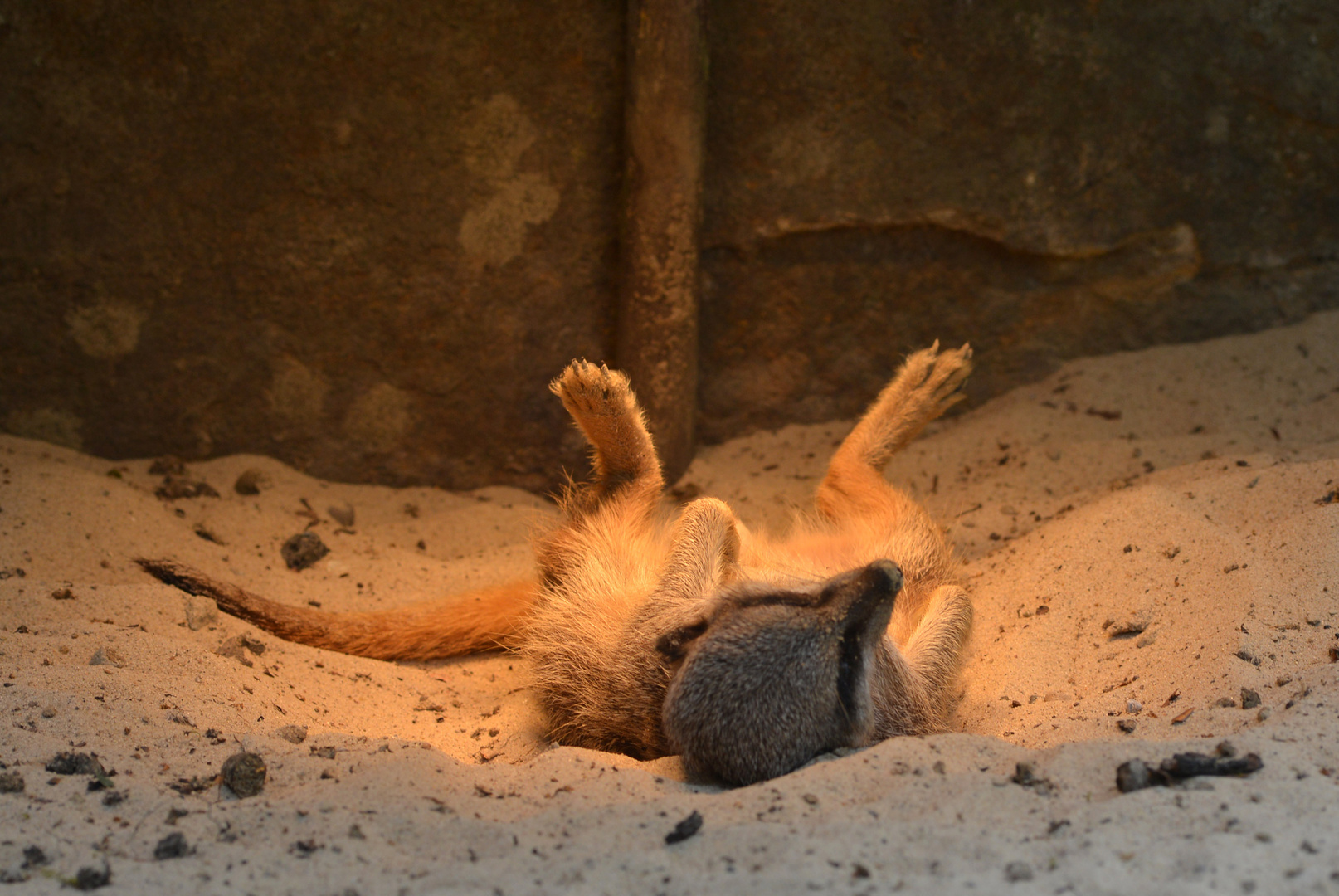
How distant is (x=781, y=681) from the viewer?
8.24 ft

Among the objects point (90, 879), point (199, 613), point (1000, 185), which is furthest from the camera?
point (1000, 185)

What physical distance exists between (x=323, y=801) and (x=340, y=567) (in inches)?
69.6

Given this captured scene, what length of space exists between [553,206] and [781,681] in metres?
2.30

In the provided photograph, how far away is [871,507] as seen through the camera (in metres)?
3.75

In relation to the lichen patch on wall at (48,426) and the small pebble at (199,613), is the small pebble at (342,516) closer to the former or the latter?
the small pebble at (199,613)

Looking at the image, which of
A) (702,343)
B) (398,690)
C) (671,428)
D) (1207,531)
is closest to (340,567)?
(398,690)

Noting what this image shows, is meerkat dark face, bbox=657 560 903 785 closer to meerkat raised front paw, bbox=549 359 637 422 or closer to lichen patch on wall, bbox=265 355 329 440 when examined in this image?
meerkat raised front paw, bbox=549 359 637 422

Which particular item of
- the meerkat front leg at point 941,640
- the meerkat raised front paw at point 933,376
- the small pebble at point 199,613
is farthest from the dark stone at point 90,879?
the meerkat raised front paw at point 933,376

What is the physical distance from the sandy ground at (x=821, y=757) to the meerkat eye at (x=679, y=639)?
1.02 feet

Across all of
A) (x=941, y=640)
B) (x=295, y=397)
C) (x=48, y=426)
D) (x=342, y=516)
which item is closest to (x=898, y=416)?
(x=941, y=640)

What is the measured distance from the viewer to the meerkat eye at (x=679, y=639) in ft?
9.44

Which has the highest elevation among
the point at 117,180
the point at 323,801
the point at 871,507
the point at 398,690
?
the point at 117,180

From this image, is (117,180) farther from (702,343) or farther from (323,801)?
(323,801)

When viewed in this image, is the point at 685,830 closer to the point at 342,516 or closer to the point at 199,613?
the point at 199,613
